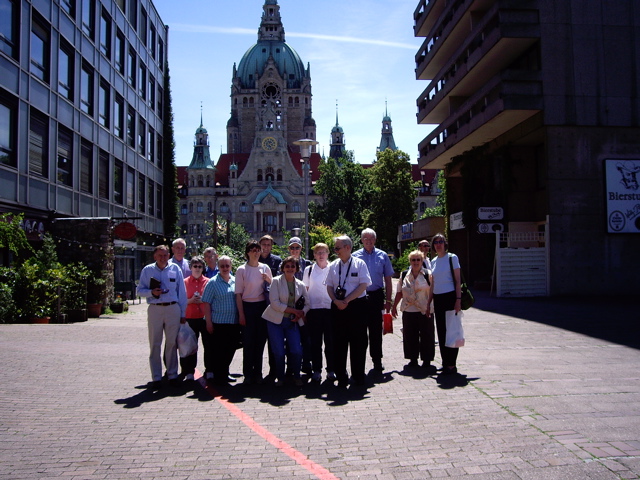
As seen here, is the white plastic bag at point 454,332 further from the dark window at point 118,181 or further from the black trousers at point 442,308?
the dark window at point 118,181

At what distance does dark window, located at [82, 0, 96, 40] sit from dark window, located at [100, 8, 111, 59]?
4.12 feet

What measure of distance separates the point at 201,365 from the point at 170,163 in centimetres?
3006

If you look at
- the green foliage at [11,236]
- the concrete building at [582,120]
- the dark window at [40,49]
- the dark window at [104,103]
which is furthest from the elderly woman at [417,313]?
the dark window at [104,103]

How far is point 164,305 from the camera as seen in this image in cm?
830

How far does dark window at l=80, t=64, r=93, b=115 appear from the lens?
2295 centimetres

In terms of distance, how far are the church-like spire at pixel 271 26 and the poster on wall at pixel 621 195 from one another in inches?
4391

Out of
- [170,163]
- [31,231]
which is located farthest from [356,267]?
[170,163]

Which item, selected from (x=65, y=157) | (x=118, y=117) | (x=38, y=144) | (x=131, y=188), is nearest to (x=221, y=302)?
(x=38, y=144)

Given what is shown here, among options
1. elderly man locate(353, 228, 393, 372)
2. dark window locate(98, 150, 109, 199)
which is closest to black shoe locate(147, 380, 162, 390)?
elderly man locate(353, 228, 393, 372)

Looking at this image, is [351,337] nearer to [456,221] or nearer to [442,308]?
[442,308]

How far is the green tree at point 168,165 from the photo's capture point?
3816 centimetres

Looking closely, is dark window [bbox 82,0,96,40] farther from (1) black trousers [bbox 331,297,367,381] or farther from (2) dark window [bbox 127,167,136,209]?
(1) black trousers [bbox 331,297,367,381]

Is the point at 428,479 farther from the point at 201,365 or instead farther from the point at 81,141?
the point at 81,141

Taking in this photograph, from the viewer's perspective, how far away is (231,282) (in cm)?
859
